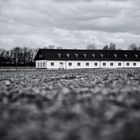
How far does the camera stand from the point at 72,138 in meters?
1.84

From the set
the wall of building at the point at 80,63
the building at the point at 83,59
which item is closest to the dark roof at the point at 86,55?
→ the building at the point at 83,59

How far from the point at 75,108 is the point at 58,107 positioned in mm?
193

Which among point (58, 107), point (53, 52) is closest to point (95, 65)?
point (53, 52)

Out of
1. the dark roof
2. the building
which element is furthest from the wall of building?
the dark roof

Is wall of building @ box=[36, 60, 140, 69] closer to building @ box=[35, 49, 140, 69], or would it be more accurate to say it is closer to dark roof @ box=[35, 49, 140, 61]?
building @ box=[35, 49, 140, 69]

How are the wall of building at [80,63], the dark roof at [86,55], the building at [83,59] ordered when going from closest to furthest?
the wall of building at [80,63]
the building at [83,59]
the dark roof at [86,55]

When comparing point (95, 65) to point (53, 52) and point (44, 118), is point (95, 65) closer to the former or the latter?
point (53, 52)

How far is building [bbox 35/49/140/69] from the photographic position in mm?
72312

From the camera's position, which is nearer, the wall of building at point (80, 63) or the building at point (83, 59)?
the wall of building at point (80, 63)

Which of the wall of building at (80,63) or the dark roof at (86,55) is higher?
the dark roof at (86,55)

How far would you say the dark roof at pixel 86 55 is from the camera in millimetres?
72875

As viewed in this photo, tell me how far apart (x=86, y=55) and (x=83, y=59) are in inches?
83.9

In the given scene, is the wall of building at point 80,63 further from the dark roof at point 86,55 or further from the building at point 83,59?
the dark roof at point 86,55

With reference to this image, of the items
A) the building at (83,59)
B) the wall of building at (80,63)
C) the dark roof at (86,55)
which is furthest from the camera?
the dark roof at (86,55)
